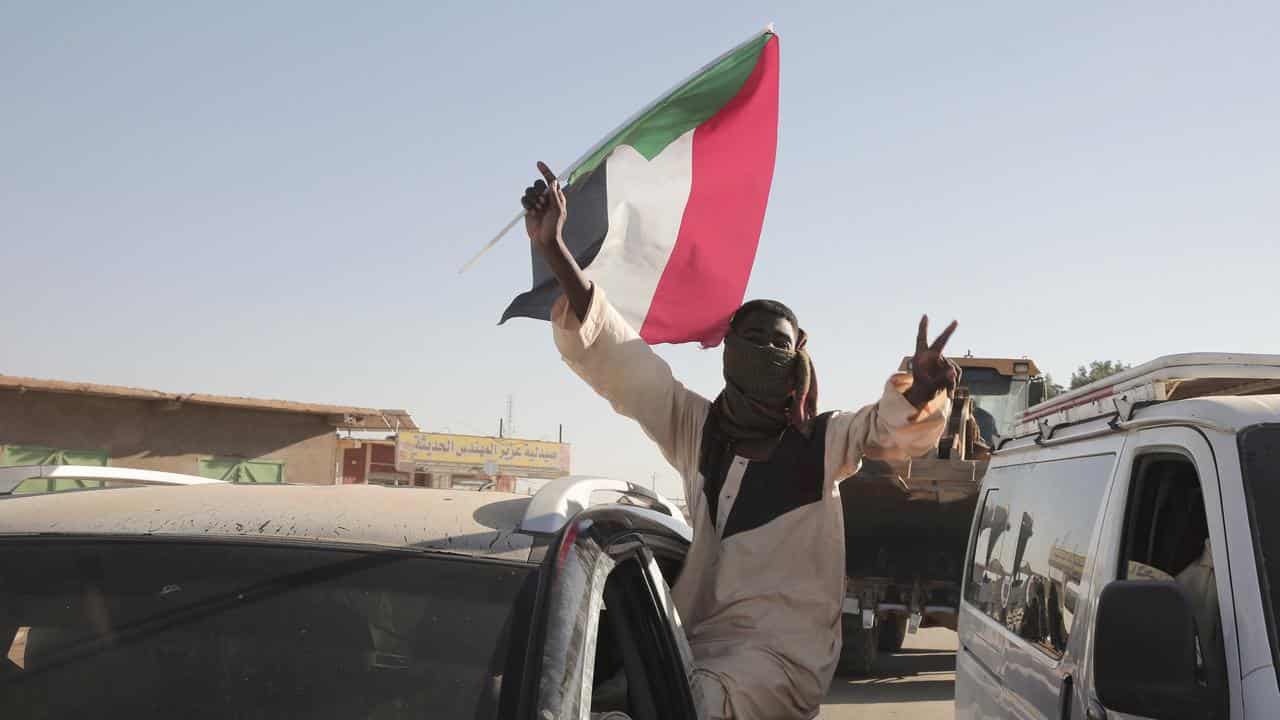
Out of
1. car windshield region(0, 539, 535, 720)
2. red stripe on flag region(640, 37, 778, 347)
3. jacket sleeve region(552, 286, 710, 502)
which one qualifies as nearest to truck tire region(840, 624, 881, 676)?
red stripe on flag region(640, 37, 778, 347)

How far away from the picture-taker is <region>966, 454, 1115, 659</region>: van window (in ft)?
11.8

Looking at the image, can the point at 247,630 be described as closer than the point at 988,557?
Yes

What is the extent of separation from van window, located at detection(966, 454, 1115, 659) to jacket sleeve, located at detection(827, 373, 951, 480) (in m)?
0.57

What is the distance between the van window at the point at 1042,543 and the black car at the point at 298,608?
166 centimetres

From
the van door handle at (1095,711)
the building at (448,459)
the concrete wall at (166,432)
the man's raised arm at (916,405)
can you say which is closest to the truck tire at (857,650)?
the man's raised arm at (916,405)

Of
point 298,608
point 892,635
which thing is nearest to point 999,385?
point 892,635

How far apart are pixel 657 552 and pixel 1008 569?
6.73 feet

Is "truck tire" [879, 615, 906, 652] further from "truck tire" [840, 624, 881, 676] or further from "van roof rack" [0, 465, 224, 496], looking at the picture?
"van roof rack" [0, 465, 224, 496]

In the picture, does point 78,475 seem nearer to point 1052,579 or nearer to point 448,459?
point 1052,579

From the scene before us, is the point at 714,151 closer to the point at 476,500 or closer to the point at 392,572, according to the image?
the point at 476,500

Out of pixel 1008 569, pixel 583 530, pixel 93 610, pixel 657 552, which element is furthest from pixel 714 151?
pixel 93 610

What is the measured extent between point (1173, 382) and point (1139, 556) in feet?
1.72

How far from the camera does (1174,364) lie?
10.5ft

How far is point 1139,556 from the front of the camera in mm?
3340
